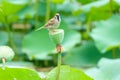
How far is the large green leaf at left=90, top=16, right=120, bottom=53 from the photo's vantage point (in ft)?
7.54

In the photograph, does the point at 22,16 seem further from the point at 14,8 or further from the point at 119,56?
the point at 119,56

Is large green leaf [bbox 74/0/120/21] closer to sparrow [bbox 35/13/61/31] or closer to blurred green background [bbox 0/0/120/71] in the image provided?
blurred green background [bbox 0/0/120/71]

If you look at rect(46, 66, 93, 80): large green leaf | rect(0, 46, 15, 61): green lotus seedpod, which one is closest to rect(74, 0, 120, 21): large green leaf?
rect(46, 66, 93, 80): large green leaf

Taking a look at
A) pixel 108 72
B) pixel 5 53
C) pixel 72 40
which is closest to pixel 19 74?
pixel 5 53

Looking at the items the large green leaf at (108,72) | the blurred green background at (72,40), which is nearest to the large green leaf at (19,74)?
the large green leaf at (108,72)

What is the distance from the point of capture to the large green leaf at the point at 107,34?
2.30 metres

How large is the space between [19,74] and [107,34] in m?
1.43

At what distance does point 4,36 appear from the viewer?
9.86 feet

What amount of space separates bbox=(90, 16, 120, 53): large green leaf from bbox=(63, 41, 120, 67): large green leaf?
0.65 feet

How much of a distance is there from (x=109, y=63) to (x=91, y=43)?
1194 mm

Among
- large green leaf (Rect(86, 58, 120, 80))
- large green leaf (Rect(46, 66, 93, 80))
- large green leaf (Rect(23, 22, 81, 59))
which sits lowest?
large green leaf (Rect(23, 22, 81, 59))

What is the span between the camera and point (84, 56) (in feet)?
8.87

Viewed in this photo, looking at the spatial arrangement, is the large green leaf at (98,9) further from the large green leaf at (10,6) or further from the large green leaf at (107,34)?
the large green leaf at (10,6)

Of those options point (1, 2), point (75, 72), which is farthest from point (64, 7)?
point (75, 72)
